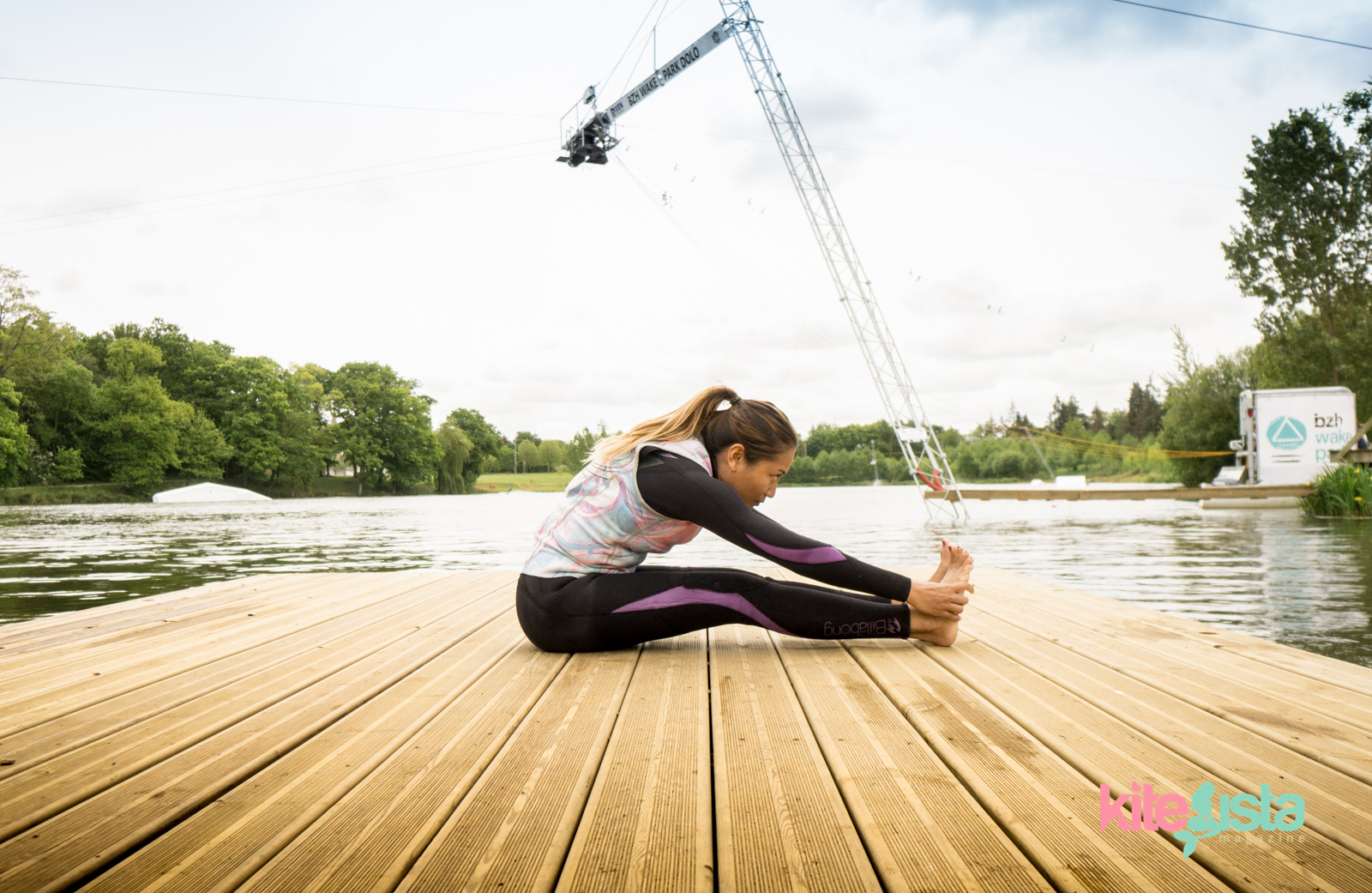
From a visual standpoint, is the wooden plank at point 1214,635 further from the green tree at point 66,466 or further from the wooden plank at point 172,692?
the green tree at point 66,466

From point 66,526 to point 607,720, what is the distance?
57.4 ft

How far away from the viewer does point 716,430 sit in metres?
2.11

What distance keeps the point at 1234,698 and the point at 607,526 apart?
58.1 inches

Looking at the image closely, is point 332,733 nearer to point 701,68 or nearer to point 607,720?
point 607,720

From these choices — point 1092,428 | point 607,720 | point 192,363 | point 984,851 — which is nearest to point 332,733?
point 607,720

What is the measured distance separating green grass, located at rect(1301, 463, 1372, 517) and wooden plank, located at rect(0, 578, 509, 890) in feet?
51.0

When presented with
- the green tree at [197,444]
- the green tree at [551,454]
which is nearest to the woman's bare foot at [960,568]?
the green tree at [197,444]

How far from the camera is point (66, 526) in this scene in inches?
571

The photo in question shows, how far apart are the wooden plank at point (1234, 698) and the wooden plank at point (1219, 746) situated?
0.10 feet

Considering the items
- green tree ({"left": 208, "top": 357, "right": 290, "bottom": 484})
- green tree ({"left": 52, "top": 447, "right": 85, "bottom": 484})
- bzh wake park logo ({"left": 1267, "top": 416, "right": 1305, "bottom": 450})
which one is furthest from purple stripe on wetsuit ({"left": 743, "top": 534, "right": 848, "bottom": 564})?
green tree ({"left": 208, "top": 357, "right": 290, "bottom": 484})

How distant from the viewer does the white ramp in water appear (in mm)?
35688

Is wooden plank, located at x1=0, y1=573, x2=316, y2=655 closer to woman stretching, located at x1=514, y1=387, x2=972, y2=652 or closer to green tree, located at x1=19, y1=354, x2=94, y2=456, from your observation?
woman stretching, located at x1=514, y1=387, x2=972, y2=652

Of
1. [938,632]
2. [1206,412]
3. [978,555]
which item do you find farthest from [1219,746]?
[1206,412]

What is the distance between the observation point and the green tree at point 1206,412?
2180 centimetres
